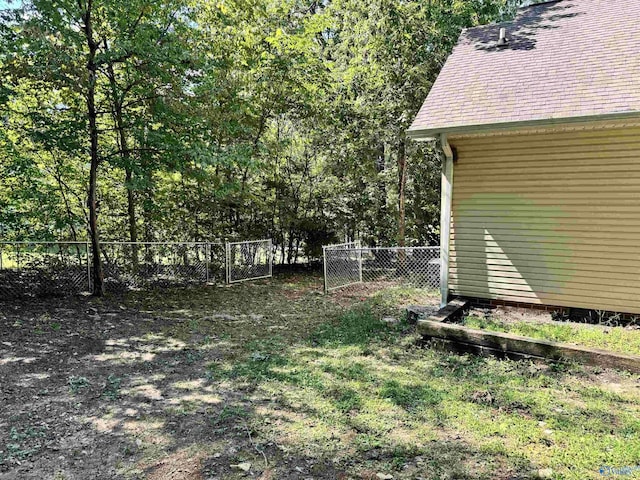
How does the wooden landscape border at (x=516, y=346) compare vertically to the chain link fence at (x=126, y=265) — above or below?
below

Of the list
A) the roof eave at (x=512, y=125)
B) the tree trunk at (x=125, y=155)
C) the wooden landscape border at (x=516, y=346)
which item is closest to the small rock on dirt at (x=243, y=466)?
the wooden landscape border at (x=516, y=346)

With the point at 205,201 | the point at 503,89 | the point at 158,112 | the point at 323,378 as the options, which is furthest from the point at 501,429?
the point at 205,201

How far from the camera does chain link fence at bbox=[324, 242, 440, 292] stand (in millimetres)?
8664

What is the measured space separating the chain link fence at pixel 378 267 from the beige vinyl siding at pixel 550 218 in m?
2.08

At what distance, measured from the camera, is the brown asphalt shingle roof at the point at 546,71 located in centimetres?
492

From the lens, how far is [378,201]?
37.0 ft

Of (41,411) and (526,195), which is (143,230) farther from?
(526,195)

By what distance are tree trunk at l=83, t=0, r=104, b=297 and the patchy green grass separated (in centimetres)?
622

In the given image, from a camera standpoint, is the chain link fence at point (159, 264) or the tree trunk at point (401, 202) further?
the tree trunk at point (401, 202)

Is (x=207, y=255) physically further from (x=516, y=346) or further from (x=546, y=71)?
(x=546, y=71)

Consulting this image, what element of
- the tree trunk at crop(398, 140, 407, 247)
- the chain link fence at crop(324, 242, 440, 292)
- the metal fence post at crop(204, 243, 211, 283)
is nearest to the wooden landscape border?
the chain link fence at crop(324, 242, 440, 292)

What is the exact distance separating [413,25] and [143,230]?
7.77 m

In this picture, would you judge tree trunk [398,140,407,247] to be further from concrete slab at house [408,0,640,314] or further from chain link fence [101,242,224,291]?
chain link fence [101,242,224,291]

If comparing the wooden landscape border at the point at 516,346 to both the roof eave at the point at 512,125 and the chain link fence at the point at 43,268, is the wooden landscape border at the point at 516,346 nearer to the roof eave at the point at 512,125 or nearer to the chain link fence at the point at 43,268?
the roof eave at the point at 512,125
